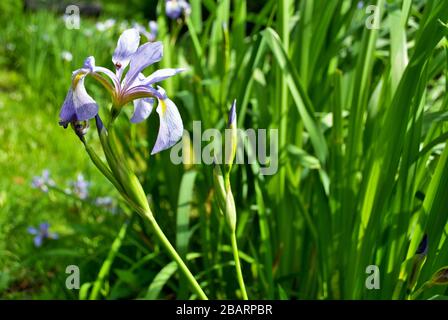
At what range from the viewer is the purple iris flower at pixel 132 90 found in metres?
0.90

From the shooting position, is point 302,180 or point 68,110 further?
point 302,180

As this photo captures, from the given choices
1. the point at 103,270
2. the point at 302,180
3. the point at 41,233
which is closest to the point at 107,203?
the point at 41,233

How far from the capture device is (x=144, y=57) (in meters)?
0.93

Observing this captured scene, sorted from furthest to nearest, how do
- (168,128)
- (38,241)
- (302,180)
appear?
1. (38,241)
2. (302,180)
3. (168,128)

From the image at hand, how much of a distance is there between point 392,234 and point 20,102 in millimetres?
3074

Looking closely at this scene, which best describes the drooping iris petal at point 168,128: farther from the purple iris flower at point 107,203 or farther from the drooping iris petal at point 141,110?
the purple iris flower at point 107,203

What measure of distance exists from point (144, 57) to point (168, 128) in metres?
0.12

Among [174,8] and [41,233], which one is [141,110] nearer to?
[174,8]

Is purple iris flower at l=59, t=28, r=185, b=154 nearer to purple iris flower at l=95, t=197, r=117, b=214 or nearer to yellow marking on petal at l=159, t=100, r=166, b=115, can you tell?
yellow marking on petal at l=159, t=100, r=166, b=115

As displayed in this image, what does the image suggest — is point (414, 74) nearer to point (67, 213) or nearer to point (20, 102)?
point (67, 213)

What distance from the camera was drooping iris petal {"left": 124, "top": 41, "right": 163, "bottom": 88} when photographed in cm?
93

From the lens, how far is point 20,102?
3891mm

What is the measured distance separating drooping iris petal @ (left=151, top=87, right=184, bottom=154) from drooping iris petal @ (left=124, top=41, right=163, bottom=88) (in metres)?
0.05
